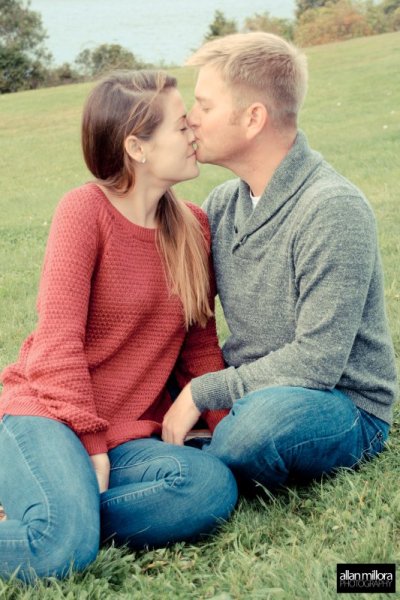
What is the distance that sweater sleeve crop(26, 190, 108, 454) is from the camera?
2854 mm

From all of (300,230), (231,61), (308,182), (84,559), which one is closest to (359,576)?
(84,559)

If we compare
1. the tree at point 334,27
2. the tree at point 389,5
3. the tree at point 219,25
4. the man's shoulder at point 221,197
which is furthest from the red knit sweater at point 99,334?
the tree at point 389,5

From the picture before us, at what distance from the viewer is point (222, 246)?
337 centimetres

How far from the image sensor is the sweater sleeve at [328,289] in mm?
2906

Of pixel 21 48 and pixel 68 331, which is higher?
pixel 68 331

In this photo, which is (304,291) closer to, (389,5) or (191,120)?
(191,120)

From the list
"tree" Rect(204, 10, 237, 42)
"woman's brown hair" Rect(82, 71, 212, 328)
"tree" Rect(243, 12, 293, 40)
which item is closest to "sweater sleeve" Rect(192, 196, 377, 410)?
"woman's brown hair" Rect(82, 71, 212, 328)

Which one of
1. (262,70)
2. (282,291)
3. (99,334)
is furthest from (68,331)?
(262,70)

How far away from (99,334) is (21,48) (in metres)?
32.5

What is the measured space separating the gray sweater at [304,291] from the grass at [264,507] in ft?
1.18

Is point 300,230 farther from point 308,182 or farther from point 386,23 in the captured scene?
point 386,23

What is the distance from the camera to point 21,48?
33.5 metres

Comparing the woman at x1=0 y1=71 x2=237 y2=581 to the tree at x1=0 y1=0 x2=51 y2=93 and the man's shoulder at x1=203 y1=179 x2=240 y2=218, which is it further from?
the tree at x1=0 y1=0 x2=51 y2=93

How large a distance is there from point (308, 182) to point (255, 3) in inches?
1376
